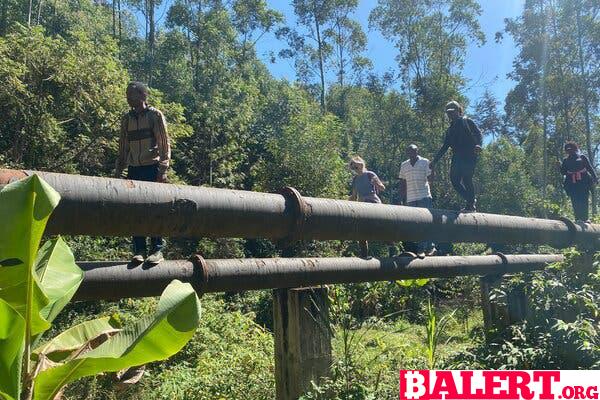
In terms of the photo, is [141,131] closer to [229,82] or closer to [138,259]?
[138,259]

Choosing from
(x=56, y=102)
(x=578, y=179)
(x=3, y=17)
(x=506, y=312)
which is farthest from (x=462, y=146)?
(x=3, y=17)

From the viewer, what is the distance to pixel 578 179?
793 cm

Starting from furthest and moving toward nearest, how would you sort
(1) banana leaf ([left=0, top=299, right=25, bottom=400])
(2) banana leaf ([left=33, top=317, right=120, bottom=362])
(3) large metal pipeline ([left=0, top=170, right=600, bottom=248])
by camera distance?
(3) large metal pipeline ([left=0, top=170, right=600, bottom=248]) < (2) banana leaf ([left=33, top=317, right=120, bottom=362]) < (1) banana leaf ([left=0, top=299, right=25, bottom=400])

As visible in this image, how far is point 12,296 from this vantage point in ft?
4.21

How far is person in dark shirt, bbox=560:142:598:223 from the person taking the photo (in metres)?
7.86

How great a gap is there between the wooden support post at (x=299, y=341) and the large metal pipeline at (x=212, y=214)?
441 mm

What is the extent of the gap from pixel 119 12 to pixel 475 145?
30309mm

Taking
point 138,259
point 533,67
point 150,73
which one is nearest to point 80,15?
point 150,73

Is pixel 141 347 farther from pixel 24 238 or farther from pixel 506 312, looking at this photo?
pixel 506 312

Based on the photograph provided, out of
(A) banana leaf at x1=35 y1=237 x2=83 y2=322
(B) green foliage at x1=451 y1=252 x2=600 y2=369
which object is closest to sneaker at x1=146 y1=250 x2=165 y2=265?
(A) banana leaf at x1=35 y1=237 x2=83 y2=322

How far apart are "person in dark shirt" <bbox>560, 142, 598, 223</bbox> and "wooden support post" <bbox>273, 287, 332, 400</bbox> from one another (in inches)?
231

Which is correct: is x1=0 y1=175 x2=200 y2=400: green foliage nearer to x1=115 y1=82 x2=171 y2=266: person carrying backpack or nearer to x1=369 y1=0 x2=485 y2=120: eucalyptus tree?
x1=115 y1=82 x2=171 y2=266: person carrying backpack

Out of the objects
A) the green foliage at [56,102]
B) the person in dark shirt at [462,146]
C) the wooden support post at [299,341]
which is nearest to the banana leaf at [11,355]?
the wooden support post at [299,341]

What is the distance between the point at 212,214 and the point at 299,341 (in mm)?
1099
